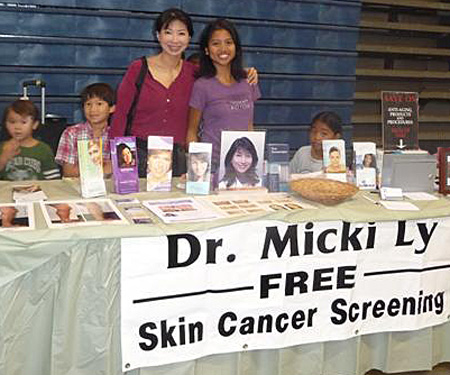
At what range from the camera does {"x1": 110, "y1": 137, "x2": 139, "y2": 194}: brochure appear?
77.1 inches

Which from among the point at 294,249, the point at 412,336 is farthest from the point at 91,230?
the point at 412,336

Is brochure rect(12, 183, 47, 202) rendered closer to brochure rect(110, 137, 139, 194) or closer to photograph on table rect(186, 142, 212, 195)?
brochure rect(110, 137, 139, 194)

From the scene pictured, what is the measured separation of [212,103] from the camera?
2.53 meters

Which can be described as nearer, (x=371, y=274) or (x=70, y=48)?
(x=371, y=274)

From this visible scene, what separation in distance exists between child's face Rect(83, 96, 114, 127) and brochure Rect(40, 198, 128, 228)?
2.59 ft

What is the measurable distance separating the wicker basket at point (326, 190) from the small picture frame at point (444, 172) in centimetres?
39

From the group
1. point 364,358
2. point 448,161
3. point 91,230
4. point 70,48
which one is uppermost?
point 70,48

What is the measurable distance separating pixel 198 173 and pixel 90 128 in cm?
78

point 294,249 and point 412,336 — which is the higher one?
point 294,249

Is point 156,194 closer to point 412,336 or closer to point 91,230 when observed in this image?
point 91,230

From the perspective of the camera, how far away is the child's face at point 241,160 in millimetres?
2031

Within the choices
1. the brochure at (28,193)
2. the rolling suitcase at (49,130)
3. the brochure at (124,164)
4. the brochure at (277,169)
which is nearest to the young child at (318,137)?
the brochure at (277,169)

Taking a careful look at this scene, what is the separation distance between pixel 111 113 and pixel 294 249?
1246 mm

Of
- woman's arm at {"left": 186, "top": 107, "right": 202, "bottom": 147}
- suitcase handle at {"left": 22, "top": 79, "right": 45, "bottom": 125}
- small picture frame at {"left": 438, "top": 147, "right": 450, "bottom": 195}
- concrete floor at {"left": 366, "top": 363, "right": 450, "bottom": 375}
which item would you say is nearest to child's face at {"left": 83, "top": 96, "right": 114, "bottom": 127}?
woman's arm at {"left": 186, "top": 107, "right": 202, "bottom": 147}
